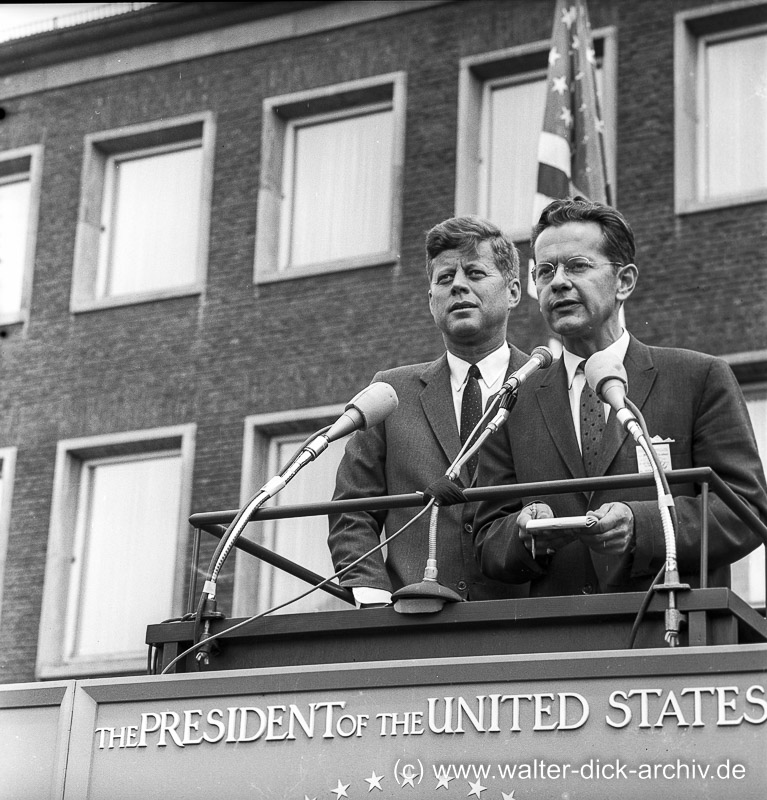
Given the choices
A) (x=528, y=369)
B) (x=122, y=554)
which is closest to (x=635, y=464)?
(x=528, y=369)

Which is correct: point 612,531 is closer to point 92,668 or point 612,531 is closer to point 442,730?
point 442,730

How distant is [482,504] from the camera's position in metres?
5.09

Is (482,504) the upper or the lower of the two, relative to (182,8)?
lower

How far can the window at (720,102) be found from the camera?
13.5 m

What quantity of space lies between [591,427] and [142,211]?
38.5 ft

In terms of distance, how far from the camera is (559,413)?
503 centimetres

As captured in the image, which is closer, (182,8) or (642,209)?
(642,209)

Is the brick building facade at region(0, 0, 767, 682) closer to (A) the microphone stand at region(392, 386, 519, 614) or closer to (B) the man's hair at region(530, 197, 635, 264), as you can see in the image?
(B) the man's hair at region(530, 197, 635, 264)

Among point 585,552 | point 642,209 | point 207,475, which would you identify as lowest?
point 585,552

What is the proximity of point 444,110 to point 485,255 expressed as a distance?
9256 millimetres

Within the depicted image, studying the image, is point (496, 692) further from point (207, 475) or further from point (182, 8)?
point (182, 8)

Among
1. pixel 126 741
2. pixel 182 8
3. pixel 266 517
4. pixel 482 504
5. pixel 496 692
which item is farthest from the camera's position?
pixel 182 8

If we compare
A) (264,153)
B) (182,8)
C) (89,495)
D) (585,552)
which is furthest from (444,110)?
(585,552)

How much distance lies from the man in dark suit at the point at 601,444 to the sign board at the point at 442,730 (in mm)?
537
